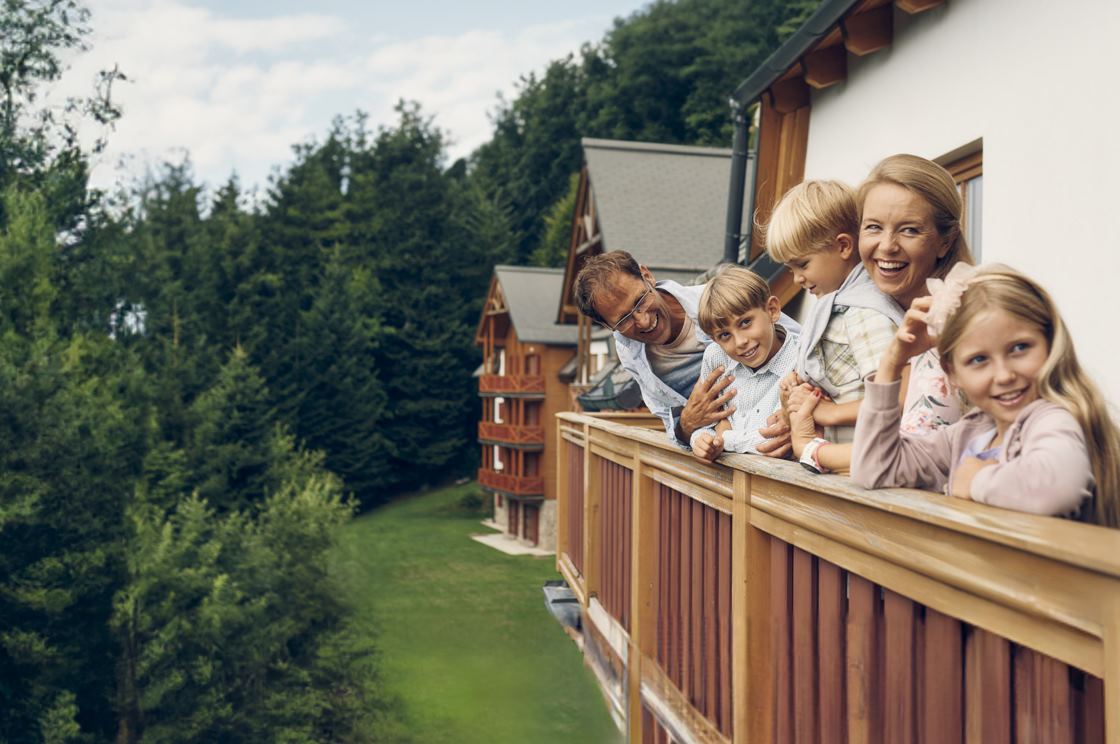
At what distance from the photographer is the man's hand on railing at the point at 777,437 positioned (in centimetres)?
292

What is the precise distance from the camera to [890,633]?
6.49ft

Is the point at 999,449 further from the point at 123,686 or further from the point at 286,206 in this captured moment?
the point at 286,206

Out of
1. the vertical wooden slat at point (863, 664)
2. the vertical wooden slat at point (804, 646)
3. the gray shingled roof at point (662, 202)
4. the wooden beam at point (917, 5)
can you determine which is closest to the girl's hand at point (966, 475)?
the vertical wooden slat at point (863, 664)

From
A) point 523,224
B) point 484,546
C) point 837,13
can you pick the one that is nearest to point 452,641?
point 484,546

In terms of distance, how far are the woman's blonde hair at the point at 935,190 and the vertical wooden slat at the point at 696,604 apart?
1.31m

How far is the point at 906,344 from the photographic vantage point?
81.0 inches

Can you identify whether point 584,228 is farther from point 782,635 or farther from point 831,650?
point 831,650

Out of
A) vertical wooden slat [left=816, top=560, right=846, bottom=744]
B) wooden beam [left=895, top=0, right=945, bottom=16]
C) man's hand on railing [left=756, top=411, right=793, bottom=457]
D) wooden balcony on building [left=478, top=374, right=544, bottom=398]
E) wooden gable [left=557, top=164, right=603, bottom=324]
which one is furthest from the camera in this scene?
wooden balcony on building [left=478, top=374, right=544, bottom=398]

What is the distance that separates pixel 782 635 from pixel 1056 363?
1.19 metres

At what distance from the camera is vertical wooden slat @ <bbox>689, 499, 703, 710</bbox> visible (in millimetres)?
3514

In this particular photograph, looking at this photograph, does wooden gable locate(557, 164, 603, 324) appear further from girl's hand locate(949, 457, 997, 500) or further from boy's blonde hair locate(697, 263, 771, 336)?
girl's hand locate(949, 457, 997, 500)

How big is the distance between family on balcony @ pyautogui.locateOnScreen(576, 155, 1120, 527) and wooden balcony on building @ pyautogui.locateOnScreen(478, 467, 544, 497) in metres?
29.3

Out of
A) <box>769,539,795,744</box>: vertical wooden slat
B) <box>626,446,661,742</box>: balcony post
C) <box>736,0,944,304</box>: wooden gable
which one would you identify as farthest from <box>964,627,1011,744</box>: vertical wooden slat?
<box>736,0,944,304</box>: wooden gable

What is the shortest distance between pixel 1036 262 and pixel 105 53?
90.7 ft
